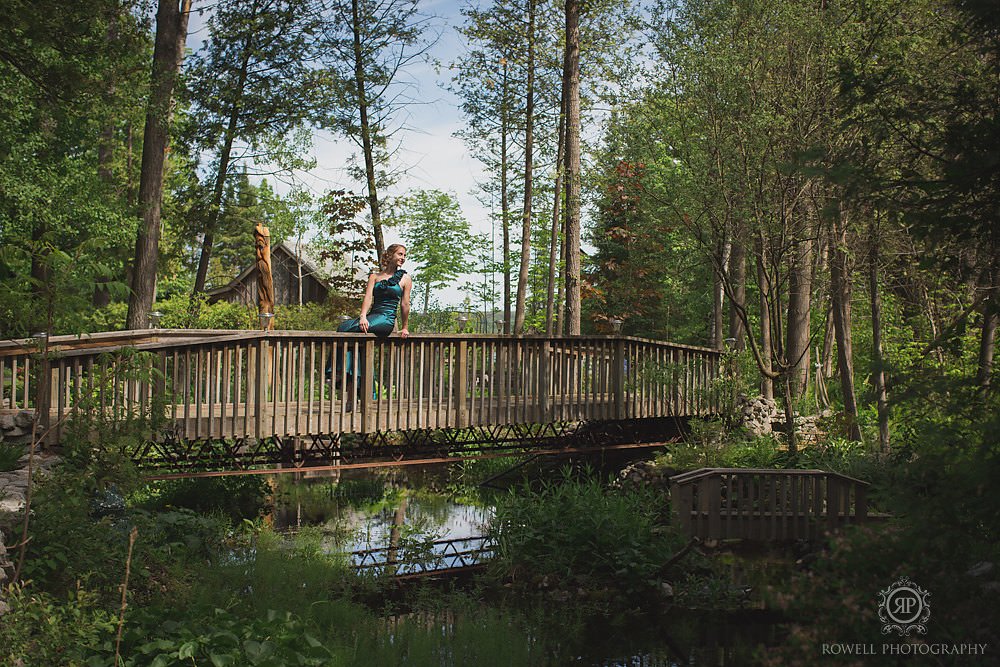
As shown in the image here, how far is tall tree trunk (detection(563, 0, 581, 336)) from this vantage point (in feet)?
45.8

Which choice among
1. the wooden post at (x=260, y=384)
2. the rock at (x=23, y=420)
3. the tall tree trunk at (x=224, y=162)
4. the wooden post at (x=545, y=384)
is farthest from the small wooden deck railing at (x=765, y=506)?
the tall tree trunk at (x=224, y=162)

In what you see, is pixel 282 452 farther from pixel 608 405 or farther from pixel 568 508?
pixel 608 405

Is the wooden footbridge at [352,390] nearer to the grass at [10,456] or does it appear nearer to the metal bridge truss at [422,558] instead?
the grass at [10,456]

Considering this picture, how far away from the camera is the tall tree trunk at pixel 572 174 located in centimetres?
1395

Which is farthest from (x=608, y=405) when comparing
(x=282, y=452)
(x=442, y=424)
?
(x=282, y=452)

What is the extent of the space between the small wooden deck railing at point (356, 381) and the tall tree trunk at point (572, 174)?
1.70 metres

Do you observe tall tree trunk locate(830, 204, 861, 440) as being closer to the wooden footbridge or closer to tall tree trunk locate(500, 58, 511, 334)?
the wooden footbridge

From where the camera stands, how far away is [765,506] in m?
9.48

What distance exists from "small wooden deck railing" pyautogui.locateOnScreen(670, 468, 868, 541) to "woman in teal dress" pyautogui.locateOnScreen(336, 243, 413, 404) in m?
3.77

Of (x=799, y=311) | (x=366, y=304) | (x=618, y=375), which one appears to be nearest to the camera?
(x=366, y=304)

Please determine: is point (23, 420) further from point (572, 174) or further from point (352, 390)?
point (572, 174)

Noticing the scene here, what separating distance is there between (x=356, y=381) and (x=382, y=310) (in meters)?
0.92

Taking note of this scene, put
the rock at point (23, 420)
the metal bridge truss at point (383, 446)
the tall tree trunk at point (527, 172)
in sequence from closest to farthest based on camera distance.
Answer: the rock at point (23, 420)
the metal bridge truss at point (383, 446)
the tall tree trunk at point (527, 172)

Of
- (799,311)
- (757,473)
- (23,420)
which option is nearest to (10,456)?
(23,420)
